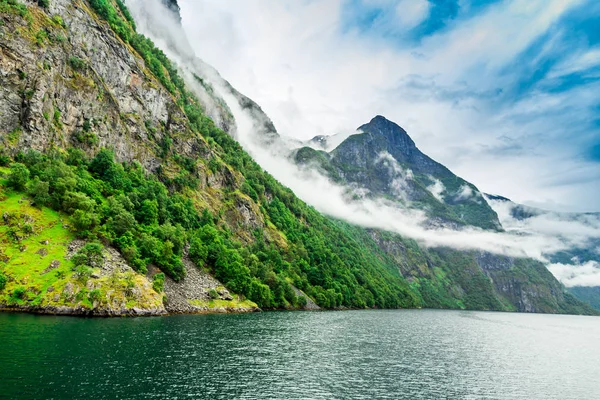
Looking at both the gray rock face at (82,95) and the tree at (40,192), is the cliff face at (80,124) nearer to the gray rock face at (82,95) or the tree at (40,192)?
the gray rock face at (82,95)

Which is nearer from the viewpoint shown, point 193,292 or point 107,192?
point 193,292

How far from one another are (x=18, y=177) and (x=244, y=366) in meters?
82.8

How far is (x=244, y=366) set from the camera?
5122cm

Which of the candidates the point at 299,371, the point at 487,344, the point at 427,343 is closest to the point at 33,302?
the point at 299,371

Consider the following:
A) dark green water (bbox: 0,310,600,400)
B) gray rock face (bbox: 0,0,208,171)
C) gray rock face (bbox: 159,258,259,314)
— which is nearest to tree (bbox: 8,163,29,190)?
gray rock face (bbox: 0,0,208,171)

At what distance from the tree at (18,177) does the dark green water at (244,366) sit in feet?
136

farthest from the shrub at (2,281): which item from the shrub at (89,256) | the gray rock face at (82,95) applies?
the gray rock face at (82,95)

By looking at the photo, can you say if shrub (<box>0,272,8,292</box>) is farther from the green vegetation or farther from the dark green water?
the green vegetation

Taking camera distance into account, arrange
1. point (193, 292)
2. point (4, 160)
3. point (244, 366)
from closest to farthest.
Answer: point (244, 366) → point (4, 160) → point (193, 292)

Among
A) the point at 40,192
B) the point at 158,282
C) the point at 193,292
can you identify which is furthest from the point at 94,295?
the point at 193,292

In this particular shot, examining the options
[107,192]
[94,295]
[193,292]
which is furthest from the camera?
[107,192]

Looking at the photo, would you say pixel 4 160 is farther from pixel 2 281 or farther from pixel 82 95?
pixel 82 95

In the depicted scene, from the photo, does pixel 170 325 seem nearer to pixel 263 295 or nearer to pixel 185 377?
pixel 185 377

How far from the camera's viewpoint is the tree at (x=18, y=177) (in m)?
92.9
